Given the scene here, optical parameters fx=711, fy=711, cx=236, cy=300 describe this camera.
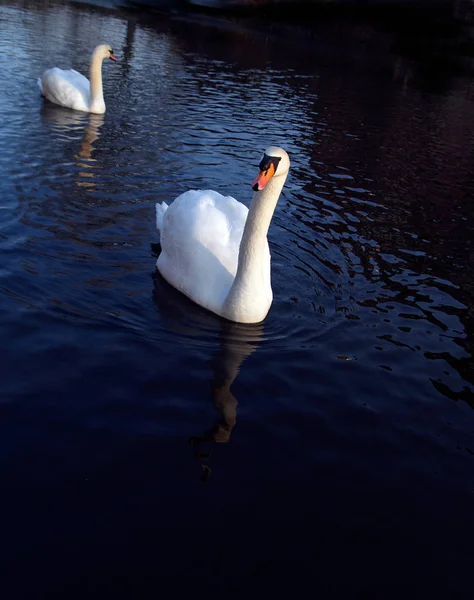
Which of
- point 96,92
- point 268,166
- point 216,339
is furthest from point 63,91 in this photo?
point 268,166

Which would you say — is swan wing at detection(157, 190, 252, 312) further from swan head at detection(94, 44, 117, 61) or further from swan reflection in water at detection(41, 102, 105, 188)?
swan head at detection(94, 44, 117, 61)

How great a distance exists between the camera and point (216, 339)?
756 centimetres

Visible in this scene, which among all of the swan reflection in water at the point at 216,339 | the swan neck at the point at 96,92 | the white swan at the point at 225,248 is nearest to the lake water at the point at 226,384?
the swan reflection in water at the point at 216,339

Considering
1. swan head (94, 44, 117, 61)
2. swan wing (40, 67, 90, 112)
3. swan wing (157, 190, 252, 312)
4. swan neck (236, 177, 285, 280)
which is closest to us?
swan neck (236, 177, 285, 280)

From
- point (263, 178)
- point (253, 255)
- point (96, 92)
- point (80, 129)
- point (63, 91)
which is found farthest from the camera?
point (96, 92)

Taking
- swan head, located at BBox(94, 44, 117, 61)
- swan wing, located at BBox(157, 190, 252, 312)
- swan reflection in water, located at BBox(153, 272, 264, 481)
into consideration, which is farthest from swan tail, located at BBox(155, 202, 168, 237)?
swan head, located at BBox(94, 44, 117, 61)

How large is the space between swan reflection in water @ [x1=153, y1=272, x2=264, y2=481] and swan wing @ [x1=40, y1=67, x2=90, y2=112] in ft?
30.8

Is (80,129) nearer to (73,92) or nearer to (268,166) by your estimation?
(73,92)

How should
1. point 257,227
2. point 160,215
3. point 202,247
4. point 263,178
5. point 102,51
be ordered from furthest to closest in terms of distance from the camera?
point 102,51 < point 160,215 < point 202,247 < point 257,227 < point 263,178

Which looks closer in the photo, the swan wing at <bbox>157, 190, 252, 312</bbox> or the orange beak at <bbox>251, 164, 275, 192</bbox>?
the orange beak at <bbox>251, 164, 275, 192</bbox>

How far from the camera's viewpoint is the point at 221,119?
18.6 metres

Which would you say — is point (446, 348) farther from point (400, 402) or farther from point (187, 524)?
point (187, 524)

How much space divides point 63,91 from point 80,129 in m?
1.98

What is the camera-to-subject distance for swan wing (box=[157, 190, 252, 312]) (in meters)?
8.05
